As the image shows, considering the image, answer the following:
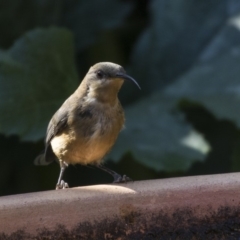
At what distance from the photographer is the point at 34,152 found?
571cm

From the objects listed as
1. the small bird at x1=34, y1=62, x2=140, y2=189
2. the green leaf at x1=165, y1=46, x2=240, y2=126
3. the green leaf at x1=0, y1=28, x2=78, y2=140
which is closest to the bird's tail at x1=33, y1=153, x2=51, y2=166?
the green leaf at x1=0, y1=28, x2=78, y2=140

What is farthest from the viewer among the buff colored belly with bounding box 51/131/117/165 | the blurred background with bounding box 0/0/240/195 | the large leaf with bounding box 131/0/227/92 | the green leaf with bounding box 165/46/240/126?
the large leaf with bounding box 131/0/227/92

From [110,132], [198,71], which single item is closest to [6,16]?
[198,71]

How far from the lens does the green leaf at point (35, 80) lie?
4.98m

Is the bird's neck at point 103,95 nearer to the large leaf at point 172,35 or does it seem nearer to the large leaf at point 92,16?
the large leaf at point 172,35

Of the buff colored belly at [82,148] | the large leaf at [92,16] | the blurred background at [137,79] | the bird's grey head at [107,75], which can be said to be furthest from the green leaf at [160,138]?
the large leaf at [92,16]

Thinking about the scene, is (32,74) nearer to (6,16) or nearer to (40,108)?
(40,108)

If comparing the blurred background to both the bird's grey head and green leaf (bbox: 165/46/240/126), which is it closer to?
green leaf (bbox: 165/46/240/126)

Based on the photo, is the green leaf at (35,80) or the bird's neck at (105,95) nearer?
the bird's neck at (105,95)

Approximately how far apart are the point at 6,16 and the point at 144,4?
141 cm

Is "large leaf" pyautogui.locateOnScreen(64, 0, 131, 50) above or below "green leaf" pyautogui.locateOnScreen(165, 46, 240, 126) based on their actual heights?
Answer: above

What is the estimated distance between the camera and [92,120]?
4.35 m

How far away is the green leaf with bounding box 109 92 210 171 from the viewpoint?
4.90m

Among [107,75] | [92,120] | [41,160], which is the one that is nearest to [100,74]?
[107,75]
